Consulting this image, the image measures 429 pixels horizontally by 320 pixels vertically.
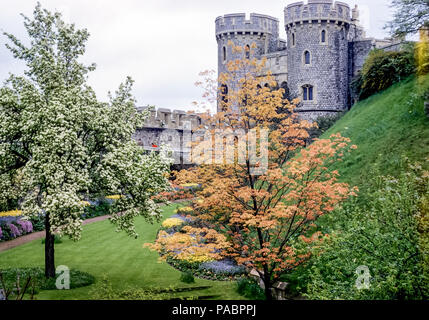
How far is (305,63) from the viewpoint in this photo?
37.5 meters

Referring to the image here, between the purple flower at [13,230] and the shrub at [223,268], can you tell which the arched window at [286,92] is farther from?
the purple flower at [13,230]

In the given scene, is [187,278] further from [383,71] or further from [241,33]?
[241,33]

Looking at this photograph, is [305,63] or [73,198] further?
[305,63]

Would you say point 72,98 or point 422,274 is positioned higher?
point 72,98

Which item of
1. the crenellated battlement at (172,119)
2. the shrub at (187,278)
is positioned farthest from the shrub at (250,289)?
the crenellated battlement at (172,119)

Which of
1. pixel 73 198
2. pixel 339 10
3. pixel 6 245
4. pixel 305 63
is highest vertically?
pixel 339 10

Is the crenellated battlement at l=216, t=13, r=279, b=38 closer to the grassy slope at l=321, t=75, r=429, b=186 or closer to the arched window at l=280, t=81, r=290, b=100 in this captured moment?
the arched window at l=280, t=81, r=290, b=100

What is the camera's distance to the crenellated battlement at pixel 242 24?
37.1 meters

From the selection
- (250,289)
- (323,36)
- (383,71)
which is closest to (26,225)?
(250,289)
